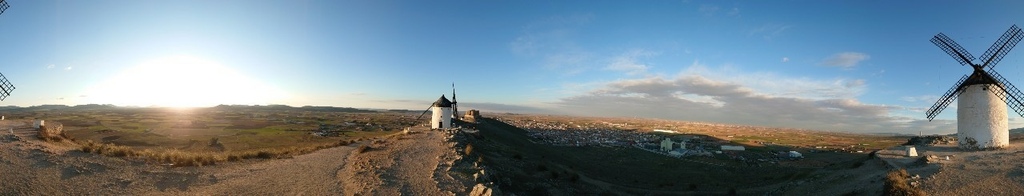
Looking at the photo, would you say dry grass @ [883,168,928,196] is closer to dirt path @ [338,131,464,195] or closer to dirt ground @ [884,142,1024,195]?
dirt ground @ [884,142,1024,195]

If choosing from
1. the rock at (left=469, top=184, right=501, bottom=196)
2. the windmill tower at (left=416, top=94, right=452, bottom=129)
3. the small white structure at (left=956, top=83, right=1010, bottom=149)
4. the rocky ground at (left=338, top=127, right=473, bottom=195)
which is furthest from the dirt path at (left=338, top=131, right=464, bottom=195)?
the small white structure at (left=956, top=83, right=1010, bottom=149)

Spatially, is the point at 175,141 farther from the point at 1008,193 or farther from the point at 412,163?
the point at 1008,193

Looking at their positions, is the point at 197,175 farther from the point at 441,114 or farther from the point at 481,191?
the point at 441,114

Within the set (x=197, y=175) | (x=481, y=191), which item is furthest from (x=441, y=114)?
(x=481, y=191)

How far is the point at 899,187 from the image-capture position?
1587cm

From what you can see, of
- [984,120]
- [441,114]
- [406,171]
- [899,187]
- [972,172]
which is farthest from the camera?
[441,114]

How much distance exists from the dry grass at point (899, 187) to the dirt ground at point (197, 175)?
48.3ft

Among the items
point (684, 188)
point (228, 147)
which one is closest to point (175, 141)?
point (228, 147)

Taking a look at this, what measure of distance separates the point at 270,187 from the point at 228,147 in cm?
4213

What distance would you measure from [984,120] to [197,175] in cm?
3591

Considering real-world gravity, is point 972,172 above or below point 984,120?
below

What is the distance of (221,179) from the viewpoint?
A: 1764cm

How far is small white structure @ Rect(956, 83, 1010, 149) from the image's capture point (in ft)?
75.3

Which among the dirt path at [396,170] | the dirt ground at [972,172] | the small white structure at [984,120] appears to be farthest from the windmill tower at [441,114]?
the small white structure at [984,120]
